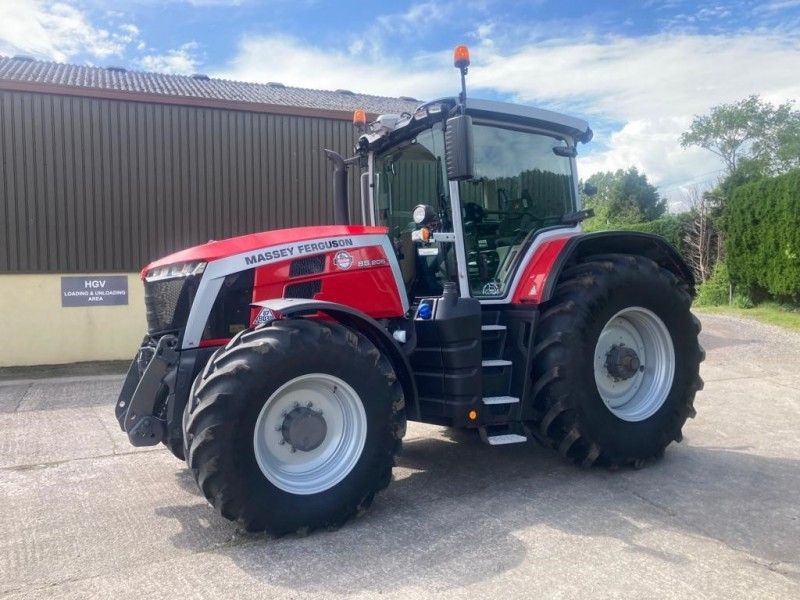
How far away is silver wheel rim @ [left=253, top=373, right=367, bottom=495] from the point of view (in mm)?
3781

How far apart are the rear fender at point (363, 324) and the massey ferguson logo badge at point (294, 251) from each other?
261 mm

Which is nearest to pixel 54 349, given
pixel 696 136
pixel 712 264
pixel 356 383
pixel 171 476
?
pixel 171 476

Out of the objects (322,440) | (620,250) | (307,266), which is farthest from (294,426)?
(620,250)

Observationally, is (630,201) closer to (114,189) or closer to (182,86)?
(182,86)

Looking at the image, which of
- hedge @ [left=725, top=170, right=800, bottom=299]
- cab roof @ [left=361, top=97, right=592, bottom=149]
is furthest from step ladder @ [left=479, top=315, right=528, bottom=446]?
hedge @ [left=725, top=170, right=800, bottom=299]

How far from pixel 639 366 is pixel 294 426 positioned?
106 inches

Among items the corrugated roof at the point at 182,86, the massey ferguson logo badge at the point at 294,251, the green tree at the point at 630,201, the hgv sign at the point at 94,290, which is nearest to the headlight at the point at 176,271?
the massey ferguson logo badge at the point at 294,251

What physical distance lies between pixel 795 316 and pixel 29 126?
14.0 metres

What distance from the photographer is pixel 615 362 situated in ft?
16.2

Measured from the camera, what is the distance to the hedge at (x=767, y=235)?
13297mm

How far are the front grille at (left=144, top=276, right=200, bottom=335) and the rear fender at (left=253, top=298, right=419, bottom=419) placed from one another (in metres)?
0.43

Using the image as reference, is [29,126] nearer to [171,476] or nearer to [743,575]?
[171,476]

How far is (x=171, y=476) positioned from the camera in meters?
4.96

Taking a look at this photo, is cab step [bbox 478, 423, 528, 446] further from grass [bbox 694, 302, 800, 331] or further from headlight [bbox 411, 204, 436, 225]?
grass [bbox 694, 302, 800, 331]
